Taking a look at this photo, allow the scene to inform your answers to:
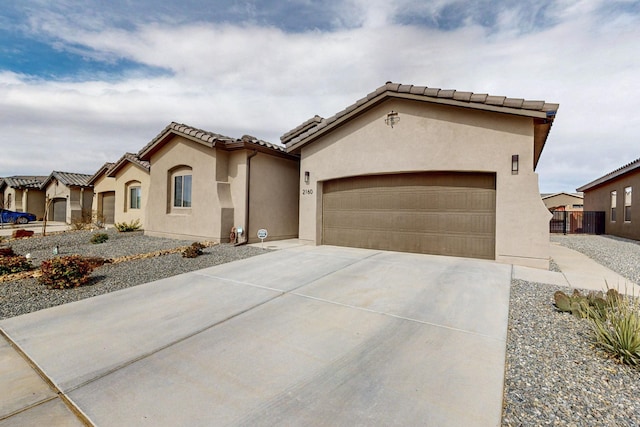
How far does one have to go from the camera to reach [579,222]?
19.4m

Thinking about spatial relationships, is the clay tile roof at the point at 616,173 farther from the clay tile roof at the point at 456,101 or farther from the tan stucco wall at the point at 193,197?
the tan stucco wall at the point at 193,197

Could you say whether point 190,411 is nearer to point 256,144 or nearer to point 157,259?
point 157,259

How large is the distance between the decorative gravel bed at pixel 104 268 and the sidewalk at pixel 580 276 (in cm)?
722

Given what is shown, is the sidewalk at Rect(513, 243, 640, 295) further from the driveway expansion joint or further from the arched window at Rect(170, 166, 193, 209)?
the arched window at Rect(170, 166, 193, 209)

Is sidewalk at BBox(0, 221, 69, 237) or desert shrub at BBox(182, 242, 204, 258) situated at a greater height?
desert shrub at BBox(182, 242, 204, 258)

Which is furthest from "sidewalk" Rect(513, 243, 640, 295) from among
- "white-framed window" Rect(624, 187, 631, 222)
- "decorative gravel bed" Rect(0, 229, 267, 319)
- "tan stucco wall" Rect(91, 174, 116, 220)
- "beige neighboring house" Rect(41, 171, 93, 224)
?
"beige neighboring house" Rect(41, 171, 93, 224)

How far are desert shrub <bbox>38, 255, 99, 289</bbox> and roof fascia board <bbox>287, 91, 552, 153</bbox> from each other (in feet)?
23.7

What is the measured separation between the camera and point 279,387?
255 cm

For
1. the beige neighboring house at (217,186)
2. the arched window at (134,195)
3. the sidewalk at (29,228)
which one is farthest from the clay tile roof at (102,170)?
the beige neighboring house at (217,186)

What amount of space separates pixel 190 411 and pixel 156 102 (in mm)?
15754

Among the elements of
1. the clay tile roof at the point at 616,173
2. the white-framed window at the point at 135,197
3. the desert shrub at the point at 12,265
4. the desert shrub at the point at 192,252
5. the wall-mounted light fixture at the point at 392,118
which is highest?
the wall-mounted light fixture at the point at 392,118

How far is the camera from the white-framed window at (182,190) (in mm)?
11891

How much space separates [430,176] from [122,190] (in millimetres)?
18642

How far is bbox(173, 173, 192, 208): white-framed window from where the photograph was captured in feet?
39.0
